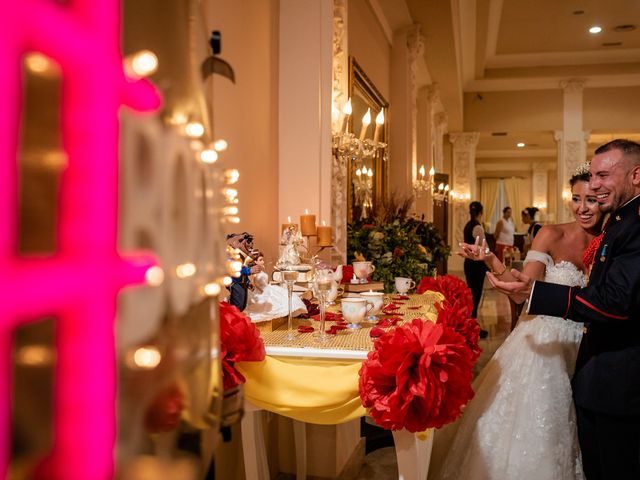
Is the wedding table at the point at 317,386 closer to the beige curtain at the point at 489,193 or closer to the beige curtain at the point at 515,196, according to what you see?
the beige curtain at the point at 515,196

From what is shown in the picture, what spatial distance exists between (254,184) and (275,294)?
2.14ft

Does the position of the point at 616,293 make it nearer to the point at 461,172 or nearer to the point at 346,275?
the point at 346,275

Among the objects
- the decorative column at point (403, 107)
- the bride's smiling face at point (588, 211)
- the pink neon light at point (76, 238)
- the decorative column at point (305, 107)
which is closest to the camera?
the pink neon light at point (76, 238)

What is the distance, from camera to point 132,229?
14.5 inches

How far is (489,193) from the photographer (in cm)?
2544

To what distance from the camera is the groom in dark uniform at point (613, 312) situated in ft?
5.98

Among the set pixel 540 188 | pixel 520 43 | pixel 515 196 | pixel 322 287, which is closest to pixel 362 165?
pixel 322 287

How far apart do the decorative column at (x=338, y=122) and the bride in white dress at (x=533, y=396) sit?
3.27 ft

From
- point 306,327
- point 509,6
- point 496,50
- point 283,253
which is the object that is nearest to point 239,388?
point 306,327

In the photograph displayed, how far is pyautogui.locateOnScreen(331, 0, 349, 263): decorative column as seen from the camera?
10.8 feet

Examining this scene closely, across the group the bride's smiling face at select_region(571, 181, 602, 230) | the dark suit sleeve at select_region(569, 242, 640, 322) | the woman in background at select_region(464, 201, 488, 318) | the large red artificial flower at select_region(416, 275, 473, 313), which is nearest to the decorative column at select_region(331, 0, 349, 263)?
the large red artificial flower at select_region(416, 275, 473, 313)

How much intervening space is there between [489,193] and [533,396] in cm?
2417

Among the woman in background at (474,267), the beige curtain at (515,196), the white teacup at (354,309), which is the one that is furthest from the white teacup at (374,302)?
the beige curtain at (515,196)

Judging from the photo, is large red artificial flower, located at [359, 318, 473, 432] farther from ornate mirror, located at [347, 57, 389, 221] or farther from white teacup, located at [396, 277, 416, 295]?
ornate mirror, located at [347, 57, 389, 221]
